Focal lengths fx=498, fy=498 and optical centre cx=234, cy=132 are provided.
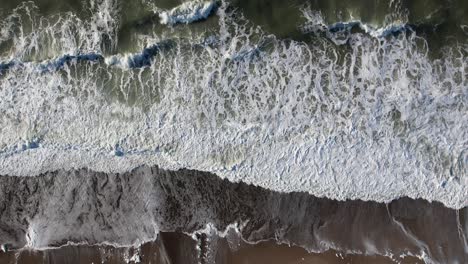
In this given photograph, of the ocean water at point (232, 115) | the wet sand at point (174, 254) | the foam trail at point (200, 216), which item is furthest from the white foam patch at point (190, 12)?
the wet sand at point (174, 254)

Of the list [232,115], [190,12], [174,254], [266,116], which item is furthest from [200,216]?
[190,12]

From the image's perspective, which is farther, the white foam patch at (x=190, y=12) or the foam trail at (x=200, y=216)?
the white foam patch at (x=190, y=12)

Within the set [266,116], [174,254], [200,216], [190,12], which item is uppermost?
[190,12]

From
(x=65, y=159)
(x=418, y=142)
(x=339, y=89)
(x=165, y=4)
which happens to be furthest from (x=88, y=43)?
(x=418, y=142)

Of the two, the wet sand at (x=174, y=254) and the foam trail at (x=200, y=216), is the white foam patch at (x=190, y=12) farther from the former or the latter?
the wet sand at (x=174, y=254)

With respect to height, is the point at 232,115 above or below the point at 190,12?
below

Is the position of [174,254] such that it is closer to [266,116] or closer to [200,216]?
[200,216]
